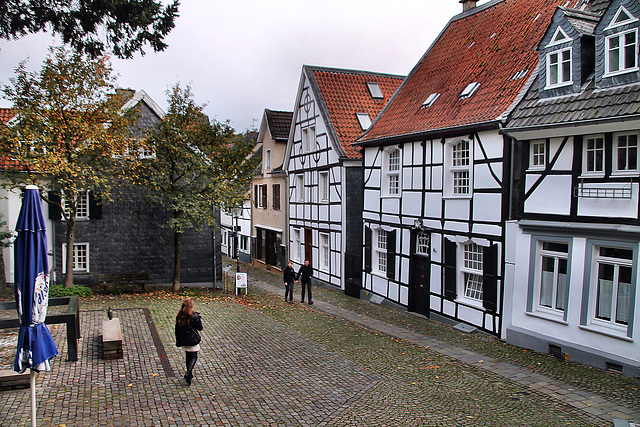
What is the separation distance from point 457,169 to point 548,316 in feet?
17.7

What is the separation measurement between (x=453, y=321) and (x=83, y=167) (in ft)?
44.8

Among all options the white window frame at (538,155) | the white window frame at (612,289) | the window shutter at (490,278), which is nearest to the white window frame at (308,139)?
the window shutter at (490,278)

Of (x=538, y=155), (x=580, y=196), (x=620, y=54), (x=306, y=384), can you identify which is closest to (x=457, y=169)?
(x=538, y=155)

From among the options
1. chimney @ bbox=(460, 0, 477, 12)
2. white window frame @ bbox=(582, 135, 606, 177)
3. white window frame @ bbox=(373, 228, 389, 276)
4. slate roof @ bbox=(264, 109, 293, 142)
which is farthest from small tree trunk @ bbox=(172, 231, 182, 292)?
white window frame @ bbox=(582, 135, 606, 177)

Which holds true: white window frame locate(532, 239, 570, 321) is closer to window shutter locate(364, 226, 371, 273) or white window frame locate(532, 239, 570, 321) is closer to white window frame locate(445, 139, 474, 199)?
white window frame locate(445, 139, 474, 199)

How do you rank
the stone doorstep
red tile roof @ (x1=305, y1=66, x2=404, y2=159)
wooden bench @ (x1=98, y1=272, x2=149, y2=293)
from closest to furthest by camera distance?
the stone doorstep → wooden bench @ (x1=98, y1=272, x2=149, y2=293) → red tile roof @ (x1=305, y1=66, x2=404, y2=159)

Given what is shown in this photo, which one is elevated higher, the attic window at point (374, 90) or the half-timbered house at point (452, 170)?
the attic window at point (374, 90)

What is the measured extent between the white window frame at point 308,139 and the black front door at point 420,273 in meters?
10.5

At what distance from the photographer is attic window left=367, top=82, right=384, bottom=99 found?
26.2 metres

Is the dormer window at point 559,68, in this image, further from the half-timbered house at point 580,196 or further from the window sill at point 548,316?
the window sill at point 548,316

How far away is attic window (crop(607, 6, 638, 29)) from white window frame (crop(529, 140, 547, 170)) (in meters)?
2.86

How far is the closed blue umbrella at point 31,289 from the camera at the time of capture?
6402 millimetres

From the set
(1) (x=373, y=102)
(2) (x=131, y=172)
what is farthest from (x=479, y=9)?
(2) (x=131, y=172)

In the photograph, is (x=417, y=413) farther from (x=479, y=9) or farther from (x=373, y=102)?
(x=373, y=102)
